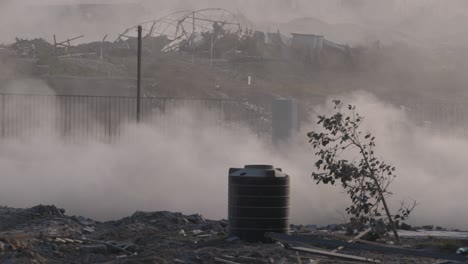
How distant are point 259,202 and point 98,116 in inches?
914

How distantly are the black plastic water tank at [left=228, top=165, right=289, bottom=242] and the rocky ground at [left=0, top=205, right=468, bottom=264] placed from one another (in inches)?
9.0

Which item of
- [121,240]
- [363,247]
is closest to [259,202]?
[121,240]

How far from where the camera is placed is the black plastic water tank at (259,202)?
13.0 metres

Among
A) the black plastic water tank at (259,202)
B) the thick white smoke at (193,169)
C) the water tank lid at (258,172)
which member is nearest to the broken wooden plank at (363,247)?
the black plastic water tank at (259,202)

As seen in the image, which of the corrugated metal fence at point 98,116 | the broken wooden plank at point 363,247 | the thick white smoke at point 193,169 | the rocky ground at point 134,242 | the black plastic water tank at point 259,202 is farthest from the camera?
the corrugated metal fence at point 98,116

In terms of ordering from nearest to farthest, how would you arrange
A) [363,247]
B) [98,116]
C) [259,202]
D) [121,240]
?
[363,247] < [259,202] < [121,240] < [98,116]

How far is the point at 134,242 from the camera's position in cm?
1305

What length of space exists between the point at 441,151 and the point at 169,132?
8.72 meters

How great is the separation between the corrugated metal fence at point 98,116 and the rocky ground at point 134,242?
15.6 meters

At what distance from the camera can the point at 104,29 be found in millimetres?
66750

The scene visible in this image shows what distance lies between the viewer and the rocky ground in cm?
1133

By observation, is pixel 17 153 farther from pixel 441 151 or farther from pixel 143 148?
pixel 441 151

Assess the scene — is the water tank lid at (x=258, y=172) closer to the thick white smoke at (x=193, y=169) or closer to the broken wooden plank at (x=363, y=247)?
the broken wooden plank at (x=363, y=247)

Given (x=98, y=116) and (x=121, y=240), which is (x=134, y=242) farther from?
(x=98, y=116)
